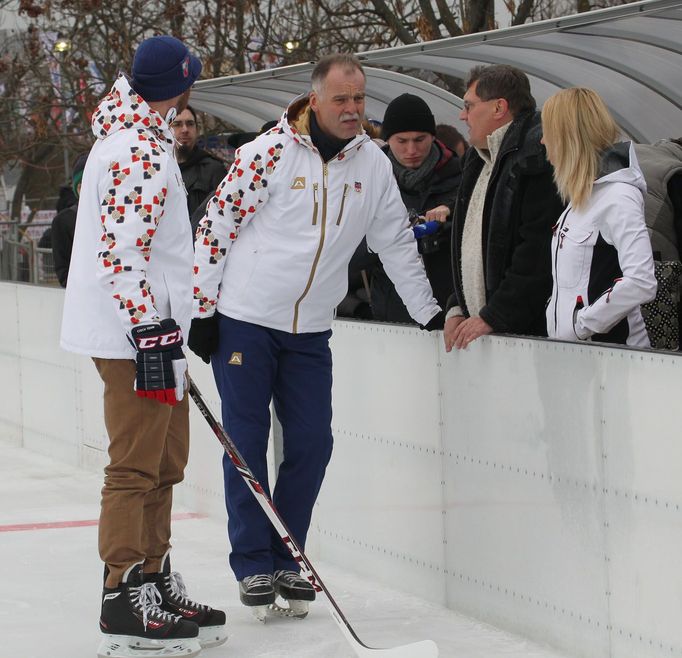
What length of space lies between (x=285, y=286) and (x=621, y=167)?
109cm

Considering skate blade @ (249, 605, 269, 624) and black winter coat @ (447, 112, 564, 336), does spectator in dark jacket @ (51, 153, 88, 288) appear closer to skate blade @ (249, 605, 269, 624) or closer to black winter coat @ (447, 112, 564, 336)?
skate blade @ (249, 605, 269, 624)

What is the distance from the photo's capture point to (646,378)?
340 centimetres

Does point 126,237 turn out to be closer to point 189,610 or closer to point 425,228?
point 189,610

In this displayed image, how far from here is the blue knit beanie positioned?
3709 mm

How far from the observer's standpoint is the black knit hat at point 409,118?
504 centimetres

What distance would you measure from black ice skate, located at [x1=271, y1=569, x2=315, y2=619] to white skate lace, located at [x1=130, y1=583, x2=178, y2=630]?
1.65 ft

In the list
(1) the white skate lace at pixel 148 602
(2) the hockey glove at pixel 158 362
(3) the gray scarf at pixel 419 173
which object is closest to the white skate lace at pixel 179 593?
(1) the white skate lace at pixel 148 602

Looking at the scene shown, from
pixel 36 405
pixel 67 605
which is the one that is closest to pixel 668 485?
pixel 67 605

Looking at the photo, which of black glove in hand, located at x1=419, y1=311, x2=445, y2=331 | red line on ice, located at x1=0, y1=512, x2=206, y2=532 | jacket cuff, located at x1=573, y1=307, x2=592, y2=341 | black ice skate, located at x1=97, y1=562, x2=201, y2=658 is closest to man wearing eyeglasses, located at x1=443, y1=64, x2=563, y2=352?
black glove in hand, located at x1=419, y1=311, x2=445, y2=331

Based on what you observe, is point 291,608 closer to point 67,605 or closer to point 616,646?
point 67,605

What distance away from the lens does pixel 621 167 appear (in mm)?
3809

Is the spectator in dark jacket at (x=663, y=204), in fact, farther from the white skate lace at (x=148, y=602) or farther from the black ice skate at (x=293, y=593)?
the white skate lace at (x=148, y=602)

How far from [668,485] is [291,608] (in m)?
1.46

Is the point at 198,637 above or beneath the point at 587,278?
beneath
